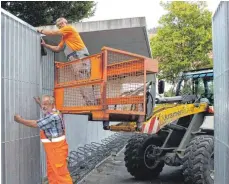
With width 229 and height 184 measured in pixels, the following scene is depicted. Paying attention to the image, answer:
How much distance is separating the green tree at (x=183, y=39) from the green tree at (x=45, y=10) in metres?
15.3

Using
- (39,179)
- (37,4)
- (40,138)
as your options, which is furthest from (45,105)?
(37,4)

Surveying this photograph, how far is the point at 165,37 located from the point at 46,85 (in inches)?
940

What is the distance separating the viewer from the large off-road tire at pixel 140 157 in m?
9.64

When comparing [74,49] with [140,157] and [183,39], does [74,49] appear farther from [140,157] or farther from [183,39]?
[183,39]

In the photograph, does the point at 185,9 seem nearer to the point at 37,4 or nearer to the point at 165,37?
the point at 165,37

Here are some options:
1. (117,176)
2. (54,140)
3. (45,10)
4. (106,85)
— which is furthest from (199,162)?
(45,10)

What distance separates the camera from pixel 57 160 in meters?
6.23

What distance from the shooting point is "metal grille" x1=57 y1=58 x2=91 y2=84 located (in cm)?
630

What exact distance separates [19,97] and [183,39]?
2586 centimetres

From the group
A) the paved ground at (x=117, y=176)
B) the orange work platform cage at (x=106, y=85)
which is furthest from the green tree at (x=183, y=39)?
the orange work platform cage at (x=106, y=85)

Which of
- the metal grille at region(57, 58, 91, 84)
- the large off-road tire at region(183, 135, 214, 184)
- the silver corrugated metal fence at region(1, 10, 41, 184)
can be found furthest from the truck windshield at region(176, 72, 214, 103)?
the silver corrugated metal fence at region(1, 10, 41, 184)

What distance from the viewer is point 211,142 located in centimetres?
827

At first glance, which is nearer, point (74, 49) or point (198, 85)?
point (74, 49)

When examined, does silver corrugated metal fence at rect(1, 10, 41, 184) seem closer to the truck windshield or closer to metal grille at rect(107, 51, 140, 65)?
metal grille at rect(107, 51, 140, 65)
